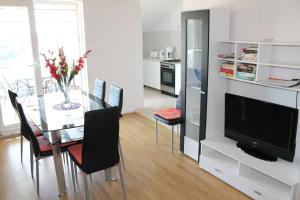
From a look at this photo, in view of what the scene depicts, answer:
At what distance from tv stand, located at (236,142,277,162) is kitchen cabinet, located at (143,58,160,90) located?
14.1 ft

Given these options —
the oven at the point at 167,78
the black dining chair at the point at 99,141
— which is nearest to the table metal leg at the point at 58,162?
the black dining chair at the point at 99,141

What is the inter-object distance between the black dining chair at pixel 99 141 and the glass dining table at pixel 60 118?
34 centimetres

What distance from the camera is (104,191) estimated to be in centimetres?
299

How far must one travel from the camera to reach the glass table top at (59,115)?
276cm

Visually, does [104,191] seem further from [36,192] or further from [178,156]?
[178,156]

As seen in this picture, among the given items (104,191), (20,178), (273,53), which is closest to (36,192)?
(20,178)

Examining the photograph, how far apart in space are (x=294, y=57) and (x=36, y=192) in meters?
3.07

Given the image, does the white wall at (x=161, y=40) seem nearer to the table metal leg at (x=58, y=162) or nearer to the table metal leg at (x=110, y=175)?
the table metal leg at (x=110, y=175)

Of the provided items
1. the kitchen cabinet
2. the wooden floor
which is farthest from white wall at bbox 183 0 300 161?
the kitchen cabinet

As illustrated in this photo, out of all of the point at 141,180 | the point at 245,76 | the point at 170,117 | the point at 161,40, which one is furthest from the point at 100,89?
the point at 161,40

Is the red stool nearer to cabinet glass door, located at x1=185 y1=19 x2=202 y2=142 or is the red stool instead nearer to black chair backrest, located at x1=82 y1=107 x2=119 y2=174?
cabinet glass door, located at x1=185 y1=19 x2=202 y2=142

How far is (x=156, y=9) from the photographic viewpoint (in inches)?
262

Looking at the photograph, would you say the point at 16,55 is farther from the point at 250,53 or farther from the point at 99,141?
the point at 250,53

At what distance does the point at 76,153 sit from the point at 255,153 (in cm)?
191
